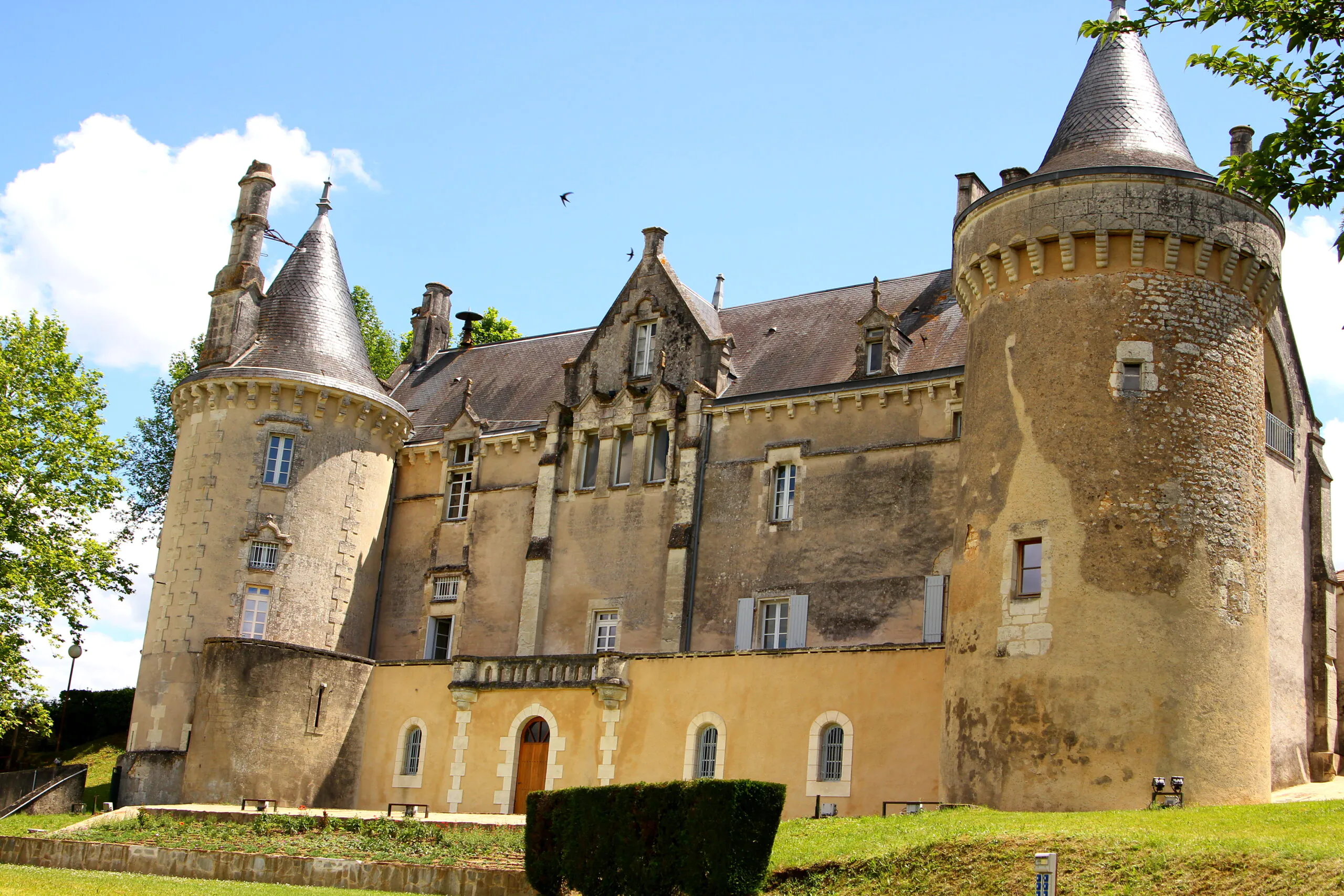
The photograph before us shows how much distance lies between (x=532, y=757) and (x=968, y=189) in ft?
51.8

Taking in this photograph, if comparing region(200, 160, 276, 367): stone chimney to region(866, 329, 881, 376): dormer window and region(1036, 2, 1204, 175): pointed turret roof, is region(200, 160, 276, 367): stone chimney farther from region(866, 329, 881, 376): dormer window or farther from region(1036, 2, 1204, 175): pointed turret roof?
region(1036, 2, 1204, 175): pointed turret roof

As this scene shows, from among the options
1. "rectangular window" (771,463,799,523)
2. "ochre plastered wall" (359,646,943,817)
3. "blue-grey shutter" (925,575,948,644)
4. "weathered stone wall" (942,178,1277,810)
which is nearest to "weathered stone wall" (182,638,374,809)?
"ochre plastered wall" (359,646,943,817)

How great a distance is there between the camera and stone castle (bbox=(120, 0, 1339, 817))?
65.2ft

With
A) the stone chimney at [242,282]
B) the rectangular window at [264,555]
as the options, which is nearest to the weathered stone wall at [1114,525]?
the rectangular window at [264,555]

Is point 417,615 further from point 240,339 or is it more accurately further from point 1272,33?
point 1272,33

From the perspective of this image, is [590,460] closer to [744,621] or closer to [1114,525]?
[744,621]

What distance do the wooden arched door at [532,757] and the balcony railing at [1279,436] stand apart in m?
14.6

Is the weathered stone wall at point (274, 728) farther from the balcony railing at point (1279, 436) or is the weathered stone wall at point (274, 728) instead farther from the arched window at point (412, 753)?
the balcony railing at point (1279, 436)

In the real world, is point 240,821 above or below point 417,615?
below

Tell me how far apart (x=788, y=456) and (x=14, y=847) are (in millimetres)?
16356

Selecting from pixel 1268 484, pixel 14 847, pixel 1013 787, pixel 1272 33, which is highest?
pixel 1272 33

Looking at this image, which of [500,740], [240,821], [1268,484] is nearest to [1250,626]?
[1268,484]

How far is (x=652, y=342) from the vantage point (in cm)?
3384

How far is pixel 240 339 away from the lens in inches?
1346
